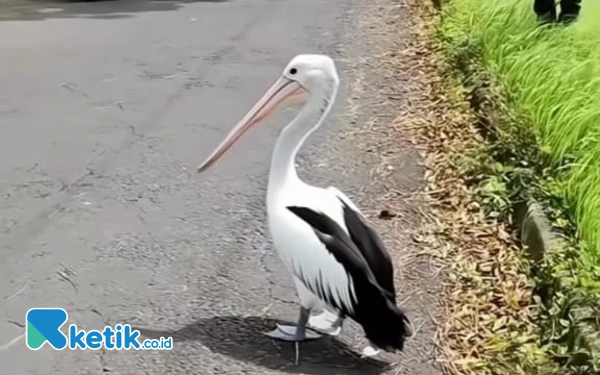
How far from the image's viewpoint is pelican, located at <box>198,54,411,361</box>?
3.36m

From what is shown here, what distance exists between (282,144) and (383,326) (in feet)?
2.41

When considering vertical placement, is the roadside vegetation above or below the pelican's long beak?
below

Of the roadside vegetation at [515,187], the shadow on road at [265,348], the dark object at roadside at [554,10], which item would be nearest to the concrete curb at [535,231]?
the roadside vegetation at [515,187]

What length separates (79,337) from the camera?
3.70 meters

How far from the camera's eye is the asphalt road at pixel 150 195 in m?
3.63

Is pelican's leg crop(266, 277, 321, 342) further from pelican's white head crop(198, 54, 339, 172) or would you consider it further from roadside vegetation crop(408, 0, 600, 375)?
pelican's white head crop(198, 54, 339, 172)

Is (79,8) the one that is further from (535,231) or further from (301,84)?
(301,84)

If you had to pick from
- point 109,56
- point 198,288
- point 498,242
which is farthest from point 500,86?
point 109,56

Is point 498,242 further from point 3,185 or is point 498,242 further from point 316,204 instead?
point 3,185

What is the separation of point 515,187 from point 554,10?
2.25 meters

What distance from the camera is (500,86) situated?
19.6ft

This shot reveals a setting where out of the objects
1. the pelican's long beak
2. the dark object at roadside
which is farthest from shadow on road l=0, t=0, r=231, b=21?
the pelican's long beak

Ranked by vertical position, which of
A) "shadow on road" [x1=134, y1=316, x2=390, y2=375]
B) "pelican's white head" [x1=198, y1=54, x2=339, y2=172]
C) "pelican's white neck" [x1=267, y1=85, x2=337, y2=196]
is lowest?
"shadow on road" [x1=134, y1=316, x2=390, y2=375]

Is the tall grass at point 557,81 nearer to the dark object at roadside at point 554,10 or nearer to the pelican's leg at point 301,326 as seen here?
the dark object at roadside at point 554,10
